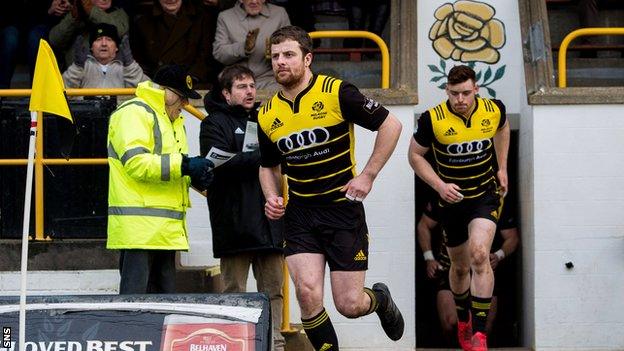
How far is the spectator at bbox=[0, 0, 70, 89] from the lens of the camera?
1382 centimetres

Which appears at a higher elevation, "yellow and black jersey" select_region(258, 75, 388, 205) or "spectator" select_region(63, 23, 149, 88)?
"spectator" select_region(63, 23, 149, 88)

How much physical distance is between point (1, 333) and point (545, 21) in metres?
6.96

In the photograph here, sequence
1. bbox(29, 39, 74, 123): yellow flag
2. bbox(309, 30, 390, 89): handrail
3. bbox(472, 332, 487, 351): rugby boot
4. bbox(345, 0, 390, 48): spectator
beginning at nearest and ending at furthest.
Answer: bbox(29, 39, 74, 123): yellow flag
bbox(472, 332, 487, 351): rugby boot
bbox(309, 30, 390, 89): handrail
bbox(345, 0, 390, 48): spectator

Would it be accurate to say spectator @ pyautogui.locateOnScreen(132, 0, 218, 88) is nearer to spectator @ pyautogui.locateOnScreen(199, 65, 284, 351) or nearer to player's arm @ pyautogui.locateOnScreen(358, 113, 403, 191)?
spectator @ pyautogui.locateOnScreen(199, 65, 284, 351)

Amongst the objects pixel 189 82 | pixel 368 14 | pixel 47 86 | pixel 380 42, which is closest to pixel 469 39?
pixel 368 14

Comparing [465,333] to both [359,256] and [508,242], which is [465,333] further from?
[359,256]

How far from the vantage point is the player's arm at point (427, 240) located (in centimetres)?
1230

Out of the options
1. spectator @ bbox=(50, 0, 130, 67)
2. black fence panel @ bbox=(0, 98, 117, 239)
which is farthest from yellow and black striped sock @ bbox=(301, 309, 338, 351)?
spectator @ bbox=(50, 0, 130, 67)

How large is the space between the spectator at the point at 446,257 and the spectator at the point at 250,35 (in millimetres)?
1774

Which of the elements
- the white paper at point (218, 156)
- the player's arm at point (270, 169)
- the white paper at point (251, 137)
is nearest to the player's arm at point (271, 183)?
the player's arm at point (270, 169)

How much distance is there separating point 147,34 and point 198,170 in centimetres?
450

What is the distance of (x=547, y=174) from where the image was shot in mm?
11906

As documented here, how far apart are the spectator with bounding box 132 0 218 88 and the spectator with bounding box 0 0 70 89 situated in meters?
0.94

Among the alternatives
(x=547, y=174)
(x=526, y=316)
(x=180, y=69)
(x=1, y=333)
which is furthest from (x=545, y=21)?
(x=1, y=333)
